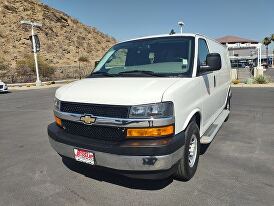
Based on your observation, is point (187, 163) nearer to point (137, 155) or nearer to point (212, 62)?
point (137, 155)

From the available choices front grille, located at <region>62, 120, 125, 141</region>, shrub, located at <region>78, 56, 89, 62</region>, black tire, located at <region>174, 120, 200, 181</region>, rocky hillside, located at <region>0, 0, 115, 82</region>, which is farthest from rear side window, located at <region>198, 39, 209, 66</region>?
shrub, located at <region>78, 56, 89, 62</region>

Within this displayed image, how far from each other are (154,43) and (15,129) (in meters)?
4.94

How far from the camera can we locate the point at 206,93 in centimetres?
476

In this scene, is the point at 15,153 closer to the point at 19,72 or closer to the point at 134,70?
the point at 134,70

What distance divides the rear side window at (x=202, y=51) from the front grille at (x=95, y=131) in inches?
71.5

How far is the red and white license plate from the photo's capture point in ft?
11.9

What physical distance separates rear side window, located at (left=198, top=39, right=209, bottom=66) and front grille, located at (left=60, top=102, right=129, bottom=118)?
171 centimetres

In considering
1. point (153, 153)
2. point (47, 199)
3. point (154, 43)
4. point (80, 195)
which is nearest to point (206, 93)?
point (154, 43)

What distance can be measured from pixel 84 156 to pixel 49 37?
5594cm

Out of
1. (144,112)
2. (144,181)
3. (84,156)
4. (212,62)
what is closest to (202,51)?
(212,62)

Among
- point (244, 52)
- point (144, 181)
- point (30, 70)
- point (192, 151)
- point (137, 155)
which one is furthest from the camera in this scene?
point (244, 52)

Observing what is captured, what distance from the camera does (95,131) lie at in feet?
11.8

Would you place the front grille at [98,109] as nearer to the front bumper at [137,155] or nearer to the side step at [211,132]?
the front bumper at [137,155]

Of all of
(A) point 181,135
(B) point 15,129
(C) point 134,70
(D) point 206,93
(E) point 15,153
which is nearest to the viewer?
(A) point 181,135
